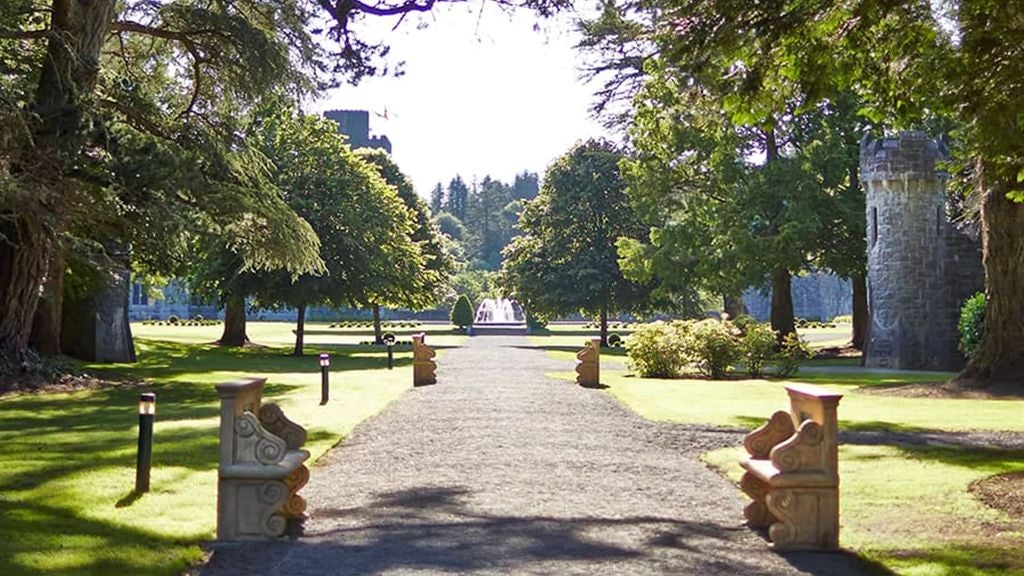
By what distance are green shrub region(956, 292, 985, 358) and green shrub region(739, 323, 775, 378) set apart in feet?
19.5

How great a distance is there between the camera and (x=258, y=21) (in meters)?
24.7

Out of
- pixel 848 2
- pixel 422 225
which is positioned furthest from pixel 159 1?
pixel 422 225

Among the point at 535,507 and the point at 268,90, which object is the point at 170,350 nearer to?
the point at 268,90

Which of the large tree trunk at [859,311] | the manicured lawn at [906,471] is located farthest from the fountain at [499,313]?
the manicured lawn at [906,471]

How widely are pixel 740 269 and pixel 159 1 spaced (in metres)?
22.7

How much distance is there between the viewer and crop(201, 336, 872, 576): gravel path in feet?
22.8

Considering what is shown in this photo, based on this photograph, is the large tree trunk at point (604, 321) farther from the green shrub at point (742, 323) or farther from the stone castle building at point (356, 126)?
the stone castle building at point (356, 126)

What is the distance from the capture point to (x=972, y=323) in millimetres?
30938

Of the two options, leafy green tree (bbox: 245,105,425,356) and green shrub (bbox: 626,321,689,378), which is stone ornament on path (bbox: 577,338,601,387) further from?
leafy green tree (bbox: 245,105,425,356)

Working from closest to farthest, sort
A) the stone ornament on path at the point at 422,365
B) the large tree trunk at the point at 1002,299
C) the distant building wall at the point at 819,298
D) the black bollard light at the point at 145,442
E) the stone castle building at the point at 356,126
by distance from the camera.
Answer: the black bollard light at the point at 145,442 < the large tree trunk at the point at 1002,299 < the stone ornament on path at the point at 422,365 < the distant building wall at the point at 819,298 < the stone castle building at the point at 356,126

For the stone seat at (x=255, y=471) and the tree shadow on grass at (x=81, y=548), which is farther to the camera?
the stone seat at (x=255, y=471)

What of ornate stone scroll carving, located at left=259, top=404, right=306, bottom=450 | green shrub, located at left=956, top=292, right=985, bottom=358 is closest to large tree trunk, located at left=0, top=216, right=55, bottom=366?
ornate stone scroll carving, located at left=259, top=404, right=306, bottom=450

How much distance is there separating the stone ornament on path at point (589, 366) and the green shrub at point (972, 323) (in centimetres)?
1284

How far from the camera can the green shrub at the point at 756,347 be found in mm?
29484
